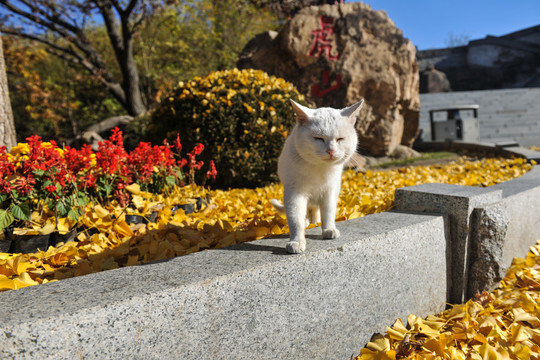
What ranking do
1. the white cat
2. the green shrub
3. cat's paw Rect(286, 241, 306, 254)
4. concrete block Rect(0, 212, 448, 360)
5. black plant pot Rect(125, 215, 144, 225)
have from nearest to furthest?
concrete block Rect(0, 212, 448, 360), cat's paw Rect(286, 241, 306, 254), the white cat, black plant pot Rect(125, 215, 144, 225), the green shrub

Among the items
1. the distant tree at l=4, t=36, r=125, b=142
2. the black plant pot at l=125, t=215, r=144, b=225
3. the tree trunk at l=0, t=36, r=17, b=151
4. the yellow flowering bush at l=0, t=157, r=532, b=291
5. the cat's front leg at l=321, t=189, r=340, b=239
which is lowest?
the yellow flowering bush at l=0, t=157, r=532, b=291

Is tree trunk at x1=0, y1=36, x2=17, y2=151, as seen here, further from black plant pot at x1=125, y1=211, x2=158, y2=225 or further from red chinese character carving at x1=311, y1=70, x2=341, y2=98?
red chinese character carving at x1=311, y1=70, x2=341, y2=98

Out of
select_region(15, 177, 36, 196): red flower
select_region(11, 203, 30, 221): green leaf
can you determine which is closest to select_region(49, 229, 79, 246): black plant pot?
select_region(11, 203, 30, 221): green leaf

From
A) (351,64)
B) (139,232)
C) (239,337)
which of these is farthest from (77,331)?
(351,64)

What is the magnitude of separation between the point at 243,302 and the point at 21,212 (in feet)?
5.13

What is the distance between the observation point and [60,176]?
2.18 meters

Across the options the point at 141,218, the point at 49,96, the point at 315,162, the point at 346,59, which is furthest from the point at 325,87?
the point at 49,96

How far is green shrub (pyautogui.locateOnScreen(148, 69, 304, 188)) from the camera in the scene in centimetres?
415

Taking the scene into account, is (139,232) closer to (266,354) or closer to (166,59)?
(266,354)

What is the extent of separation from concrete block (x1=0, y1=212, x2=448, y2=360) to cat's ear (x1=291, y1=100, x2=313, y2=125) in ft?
2.10

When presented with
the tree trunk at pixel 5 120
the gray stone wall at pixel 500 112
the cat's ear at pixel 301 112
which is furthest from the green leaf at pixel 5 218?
the gray stone wall at pixel 500 112

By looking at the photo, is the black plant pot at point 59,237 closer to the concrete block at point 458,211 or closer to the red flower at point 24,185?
the red flower at point 24,185

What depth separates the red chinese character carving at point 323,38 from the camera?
23.6ft

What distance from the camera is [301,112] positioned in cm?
173
